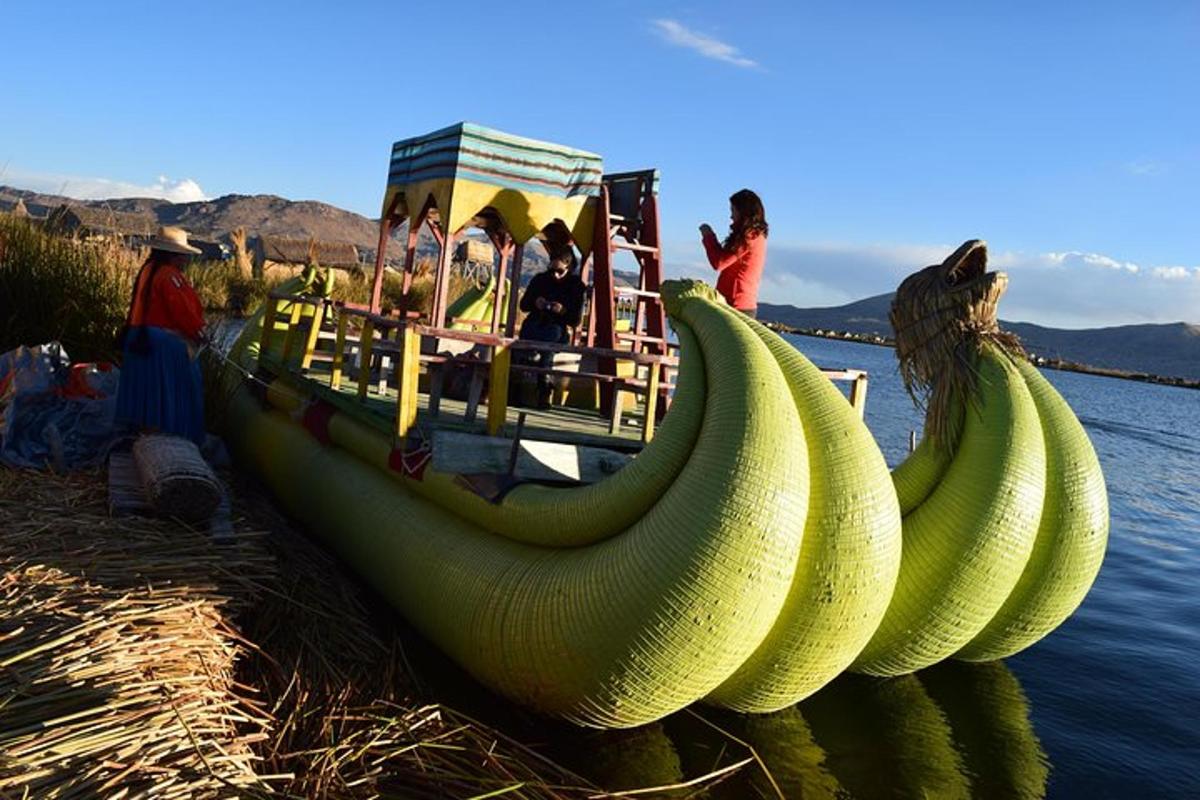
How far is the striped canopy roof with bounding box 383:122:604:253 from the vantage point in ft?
24.7

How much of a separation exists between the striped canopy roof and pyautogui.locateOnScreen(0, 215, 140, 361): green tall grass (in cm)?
459

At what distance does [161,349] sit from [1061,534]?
21.6 feet

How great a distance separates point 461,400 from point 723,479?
18.6 feet

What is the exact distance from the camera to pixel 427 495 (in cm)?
623

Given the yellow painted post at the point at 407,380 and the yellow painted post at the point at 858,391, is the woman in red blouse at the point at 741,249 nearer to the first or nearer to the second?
the yellow painted post at the point at 858,391

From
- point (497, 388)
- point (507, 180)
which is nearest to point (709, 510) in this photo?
point (497, 388)

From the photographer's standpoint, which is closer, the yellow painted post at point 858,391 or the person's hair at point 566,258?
the yellow painted post at point 858,391

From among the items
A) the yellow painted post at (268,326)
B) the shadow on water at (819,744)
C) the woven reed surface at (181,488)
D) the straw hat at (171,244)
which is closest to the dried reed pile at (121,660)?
the woven reed surface at (181,488)

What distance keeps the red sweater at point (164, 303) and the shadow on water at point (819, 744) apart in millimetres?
3603

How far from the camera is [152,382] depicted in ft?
25.3

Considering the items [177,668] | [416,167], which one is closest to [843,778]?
[177,668]

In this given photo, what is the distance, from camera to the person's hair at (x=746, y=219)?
25.3ft

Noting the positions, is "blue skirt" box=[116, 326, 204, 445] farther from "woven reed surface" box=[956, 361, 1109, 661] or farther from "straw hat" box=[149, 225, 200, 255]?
"woven reed surface" box=[956, 361, 1109, 661]

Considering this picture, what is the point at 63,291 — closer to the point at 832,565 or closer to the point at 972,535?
the point at 832,565
